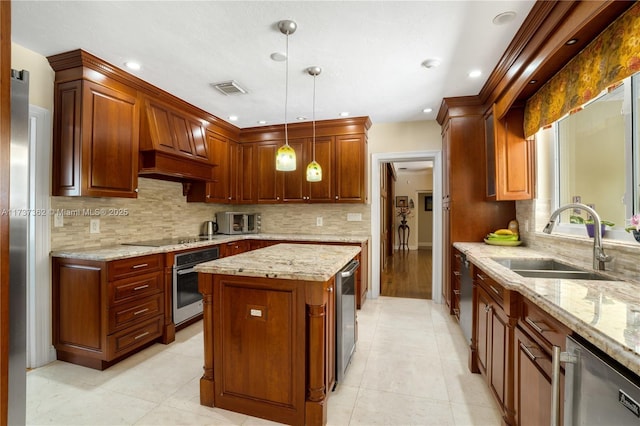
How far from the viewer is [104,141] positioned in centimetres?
250

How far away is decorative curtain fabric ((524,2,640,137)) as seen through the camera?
1369mm

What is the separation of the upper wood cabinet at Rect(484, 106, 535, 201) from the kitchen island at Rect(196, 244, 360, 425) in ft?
6.54

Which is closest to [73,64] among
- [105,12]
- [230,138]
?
[105,12]

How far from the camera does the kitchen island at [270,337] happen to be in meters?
1.61

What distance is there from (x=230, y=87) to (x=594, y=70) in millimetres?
2817

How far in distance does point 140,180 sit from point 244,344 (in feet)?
7.77

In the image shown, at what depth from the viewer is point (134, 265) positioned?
2434 mm

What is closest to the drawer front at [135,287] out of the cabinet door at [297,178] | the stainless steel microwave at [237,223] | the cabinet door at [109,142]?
the cabinet door at [109,142]

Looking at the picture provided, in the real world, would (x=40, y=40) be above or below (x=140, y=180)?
above

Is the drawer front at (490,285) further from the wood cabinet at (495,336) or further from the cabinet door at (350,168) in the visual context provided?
the cabinet door at (350,168)

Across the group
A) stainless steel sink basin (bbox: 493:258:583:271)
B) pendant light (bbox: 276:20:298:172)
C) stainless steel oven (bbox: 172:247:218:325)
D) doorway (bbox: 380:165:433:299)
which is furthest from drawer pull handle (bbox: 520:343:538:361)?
doorway (bbox: 380:165:433:299)

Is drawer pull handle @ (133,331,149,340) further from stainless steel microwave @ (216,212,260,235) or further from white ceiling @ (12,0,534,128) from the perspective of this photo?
white ceiling @ (12,0,534,128)

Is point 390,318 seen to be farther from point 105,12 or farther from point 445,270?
point 105,12

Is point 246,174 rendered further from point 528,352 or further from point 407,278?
point 528,352
